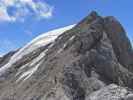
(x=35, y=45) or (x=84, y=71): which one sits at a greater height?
(x=35, y=45)

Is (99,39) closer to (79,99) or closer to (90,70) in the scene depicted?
(90,70)

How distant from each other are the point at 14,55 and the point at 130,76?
36.7 m

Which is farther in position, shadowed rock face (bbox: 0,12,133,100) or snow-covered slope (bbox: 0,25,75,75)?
snow-covered slope (bbox: 0,25,75,75)

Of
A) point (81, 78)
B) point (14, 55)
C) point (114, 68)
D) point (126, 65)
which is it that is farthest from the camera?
point (14, 55)

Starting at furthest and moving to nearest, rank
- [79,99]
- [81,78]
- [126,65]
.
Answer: [126,65] → [81,78] → [79,99]

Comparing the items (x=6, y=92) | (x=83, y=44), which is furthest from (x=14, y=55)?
(x=83, y=44)

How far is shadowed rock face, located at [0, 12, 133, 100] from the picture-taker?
45.8m

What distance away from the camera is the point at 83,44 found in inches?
2169

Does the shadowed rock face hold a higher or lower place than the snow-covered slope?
lower

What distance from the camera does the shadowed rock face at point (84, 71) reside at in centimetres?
4584

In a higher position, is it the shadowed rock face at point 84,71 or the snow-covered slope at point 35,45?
the snow-covered slope at point 35,45

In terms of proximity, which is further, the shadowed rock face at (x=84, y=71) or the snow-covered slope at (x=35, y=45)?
the snow-covered slope at (x=35, y=45)

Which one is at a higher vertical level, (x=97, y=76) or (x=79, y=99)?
(x=97, y=76)

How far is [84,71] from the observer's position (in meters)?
49.5
